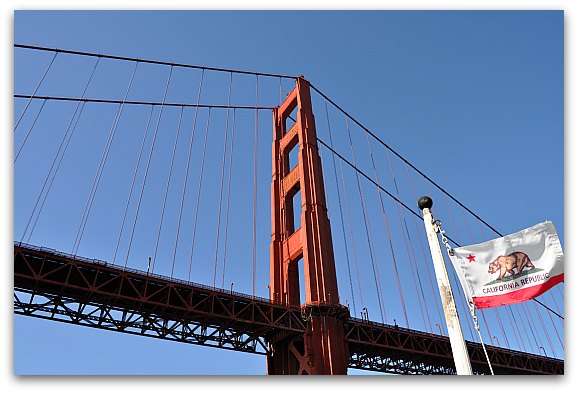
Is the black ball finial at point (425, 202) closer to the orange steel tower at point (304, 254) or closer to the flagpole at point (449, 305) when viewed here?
the flagpole at point (449, 305)

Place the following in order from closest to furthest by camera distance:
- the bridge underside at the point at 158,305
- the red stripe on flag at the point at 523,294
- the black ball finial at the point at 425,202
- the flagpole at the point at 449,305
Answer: the flagpole at the point at 449,305 → the red stripe on flag at the point at 523,294 → the black ball finial at the point at 425,202 → the bridge underside at the point at 158,305

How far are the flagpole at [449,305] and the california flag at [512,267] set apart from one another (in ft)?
2.91

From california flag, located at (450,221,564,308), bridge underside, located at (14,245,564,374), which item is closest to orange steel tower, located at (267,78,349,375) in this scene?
bridge underside, located at (14,245,564,374)

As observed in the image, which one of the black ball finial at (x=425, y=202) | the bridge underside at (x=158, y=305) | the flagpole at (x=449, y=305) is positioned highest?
the bridge underside at (x=158, y=305)

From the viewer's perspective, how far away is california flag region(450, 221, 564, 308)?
866 cm

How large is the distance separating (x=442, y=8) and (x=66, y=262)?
21735 mm

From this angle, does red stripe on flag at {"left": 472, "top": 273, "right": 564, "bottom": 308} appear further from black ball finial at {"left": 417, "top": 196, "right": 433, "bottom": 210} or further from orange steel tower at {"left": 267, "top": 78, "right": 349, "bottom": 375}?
orange steel tower at {"left": 267, "top": 78, "right": 349, "bottom": 375}

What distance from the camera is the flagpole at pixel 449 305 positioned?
789 centimetres

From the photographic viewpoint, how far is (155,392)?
333 inches

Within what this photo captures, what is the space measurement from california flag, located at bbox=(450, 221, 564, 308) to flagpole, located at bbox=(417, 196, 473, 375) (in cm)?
89

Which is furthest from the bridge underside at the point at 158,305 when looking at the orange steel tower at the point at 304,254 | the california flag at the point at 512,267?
the california flag at the point at 512,267

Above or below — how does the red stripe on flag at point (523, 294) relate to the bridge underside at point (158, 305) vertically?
below

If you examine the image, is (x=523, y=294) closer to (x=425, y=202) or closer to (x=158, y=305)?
(x=425, y=202)

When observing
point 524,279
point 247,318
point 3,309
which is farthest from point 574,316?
point 247,318
